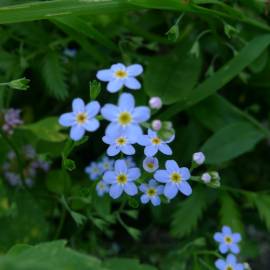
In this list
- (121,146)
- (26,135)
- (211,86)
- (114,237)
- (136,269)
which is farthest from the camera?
(114,237)

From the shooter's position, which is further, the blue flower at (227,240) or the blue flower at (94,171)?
the blue flower at (94,171)

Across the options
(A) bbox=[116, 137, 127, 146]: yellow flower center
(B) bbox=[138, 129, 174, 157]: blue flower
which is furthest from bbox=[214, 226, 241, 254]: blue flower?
(A) bbox=[116, 137, 127, 146]: yellow flower center

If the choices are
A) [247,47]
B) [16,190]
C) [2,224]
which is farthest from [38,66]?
[247,47]

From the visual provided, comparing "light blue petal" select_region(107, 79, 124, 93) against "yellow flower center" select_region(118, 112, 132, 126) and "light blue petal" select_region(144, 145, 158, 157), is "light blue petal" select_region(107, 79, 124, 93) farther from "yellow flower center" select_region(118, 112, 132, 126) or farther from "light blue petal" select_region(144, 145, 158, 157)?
"light blue petal" select_region(144, 145, 158, 157)

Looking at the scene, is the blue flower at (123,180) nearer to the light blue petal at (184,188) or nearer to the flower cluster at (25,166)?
the light blue petal at (184,188)

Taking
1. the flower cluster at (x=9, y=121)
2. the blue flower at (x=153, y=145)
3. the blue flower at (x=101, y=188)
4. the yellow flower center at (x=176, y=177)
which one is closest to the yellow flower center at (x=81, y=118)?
the blue flower at (x=153, y=145)

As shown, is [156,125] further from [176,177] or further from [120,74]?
[176,177]

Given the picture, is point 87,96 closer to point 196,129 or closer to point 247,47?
point 196,129
